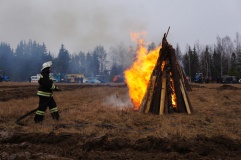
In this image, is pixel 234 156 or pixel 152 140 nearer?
pixel 234 156

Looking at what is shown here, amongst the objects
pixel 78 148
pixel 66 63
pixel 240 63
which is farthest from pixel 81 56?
pixel 78 148

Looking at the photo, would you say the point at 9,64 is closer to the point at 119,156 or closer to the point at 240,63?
the point at 240,63

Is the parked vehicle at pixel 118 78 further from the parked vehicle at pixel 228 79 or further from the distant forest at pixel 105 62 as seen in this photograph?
the parked vehicle at pixel 228 79

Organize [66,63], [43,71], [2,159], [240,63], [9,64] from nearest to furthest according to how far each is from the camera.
Result: [2,159] < [43,71] < [240,63] < [9,64] < [66,63]

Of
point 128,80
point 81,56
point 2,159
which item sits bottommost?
point 2,159

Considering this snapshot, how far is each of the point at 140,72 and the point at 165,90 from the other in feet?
6.28

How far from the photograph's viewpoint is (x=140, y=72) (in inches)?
465

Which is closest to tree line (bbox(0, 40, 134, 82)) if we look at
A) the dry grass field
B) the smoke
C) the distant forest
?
the distant forest

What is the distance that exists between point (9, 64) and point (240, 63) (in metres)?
53.1

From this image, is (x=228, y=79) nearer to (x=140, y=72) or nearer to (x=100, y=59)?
(x=140, y=72)

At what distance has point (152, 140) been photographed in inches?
224

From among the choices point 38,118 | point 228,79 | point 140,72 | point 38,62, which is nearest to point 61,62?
point 38,62

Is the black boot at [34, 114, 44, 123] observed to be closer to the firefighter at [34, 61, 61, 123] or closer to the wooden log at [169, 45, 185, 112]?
the firefighter at [34, 61, 61, 123]

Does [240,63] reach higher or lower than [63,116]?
higher
